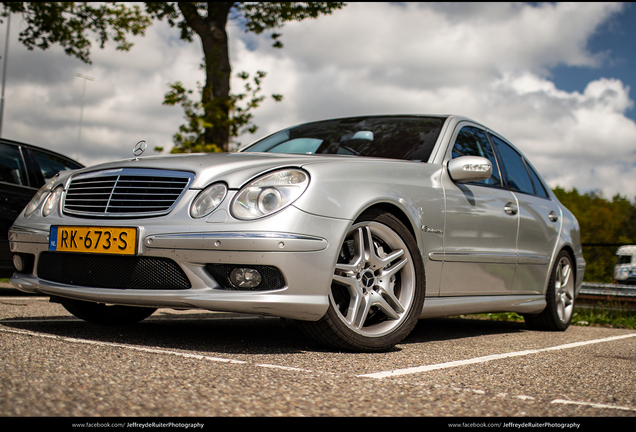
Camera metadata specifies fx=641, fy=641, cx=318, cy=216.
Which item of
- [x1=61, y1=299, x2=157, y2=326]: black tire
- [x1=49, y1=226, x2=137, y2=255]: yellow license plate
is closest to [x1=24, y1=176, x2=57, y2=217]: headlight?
[x1=49, y1=226, x2=137, y2=255]: yellow license plate

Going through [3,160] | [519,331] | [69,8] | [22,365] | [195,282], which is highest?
[69,8]

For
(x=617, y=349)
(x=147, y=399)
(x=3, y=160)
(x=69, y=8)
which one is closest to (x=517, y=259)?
(x=617, y=349)

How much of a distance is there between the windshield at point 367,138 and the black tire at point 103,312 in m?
1.50

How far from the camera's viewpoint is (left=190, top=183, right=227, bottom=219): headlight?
9.91 feet

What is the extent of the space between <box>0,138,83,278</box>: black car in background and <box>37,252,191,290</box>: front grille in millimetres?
3108

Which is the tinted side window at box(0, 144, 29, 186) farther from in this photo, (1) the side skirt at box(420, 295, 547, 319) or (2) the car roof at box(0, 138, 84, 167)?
(1) the side skirt at box(420, 295, 547, 319)

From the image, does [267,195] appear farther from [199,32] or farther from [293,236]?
[199,32]

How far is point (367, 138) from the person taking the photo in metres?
4.36

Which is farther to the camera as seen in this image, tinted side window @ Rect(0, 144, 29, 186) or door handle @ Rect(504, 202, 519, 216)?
tinted side window @ Rect(0, 144, 29, 186)

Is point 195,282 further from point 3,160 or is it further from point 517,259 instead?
point 3,160

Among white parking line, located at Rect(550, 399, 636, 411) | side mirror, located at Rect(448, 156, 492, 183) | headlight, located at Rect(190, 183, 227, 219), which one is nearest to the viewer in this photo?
white parking line, located at Rect(550, 399, 636, 411)

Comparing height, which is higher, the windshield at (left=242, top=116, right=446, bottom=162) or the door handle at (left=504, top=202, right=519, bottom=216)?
the windshield at (left=242, top=116, right=446, bottom=162)

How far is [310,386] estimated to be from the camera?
2.26 metres

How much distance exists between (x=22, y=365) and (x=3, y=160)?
4.61m
